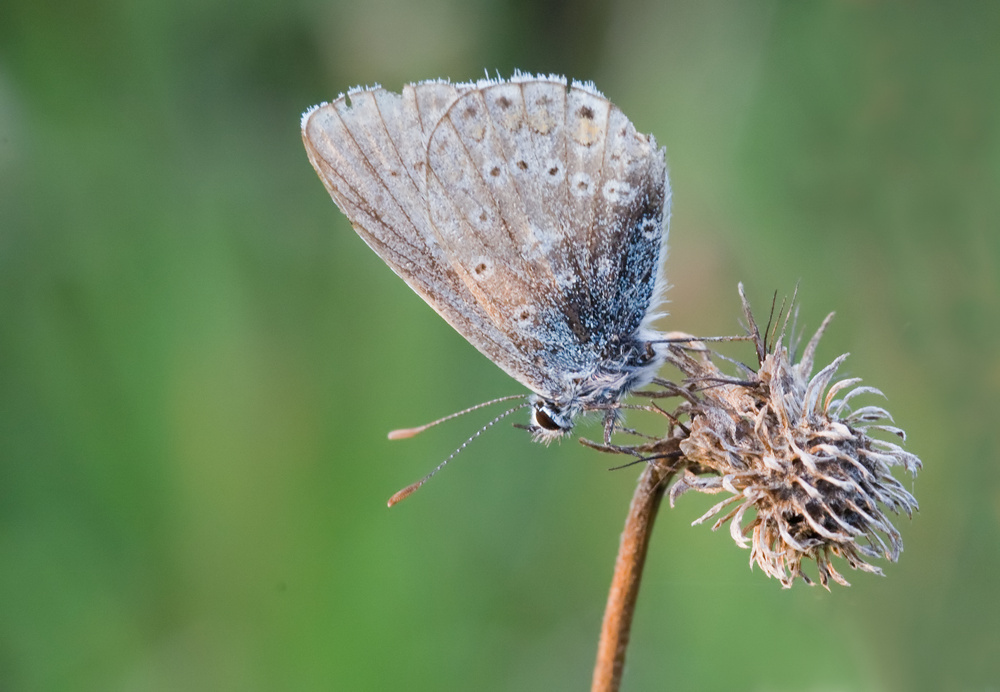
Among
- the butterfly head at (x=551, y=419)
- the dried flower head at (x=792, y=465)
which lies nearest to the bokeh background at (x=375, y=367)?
the butterfly head at (x=551, y=419)

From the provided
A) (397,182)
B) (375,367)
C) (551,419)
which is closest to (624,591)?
(551,419)

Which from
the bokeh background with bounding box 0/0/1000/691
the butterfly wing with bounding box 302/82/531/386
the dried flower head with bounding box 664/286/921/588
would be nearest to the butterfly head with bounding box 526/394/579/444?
the butterfly wing with bounding box 302/82/531/386

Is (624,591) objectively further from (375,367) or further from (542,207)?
(375,367)

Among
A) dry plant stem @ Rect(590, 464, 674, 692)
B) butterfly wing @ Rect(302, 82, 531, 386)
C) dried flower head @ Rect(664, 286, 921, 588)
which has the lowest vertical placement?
dry plant stem @ Rect(590, 464, 674, 692)

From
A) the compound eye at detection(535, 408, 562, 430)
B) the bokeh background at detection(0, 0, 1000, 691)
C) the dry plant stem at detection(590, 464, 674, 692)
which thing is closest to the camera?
the dry plant stem at detection(590, 464, 674, 692)

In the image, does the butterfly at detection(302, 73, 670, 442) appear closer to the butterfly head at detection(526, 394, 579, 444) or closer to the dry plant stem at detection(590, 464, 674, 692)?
the butterfly head at detection(526, 394, 579, 444)

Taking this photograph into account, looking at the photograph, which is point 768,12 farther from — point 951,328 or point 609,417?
point 609,417
